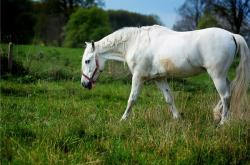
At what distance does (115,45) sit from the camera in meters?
9.08

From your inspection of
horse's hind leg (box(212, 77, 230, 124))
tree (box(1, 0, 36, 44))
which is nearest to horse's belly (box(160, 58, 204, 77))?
horse's hind leg (box(212, 77, 230, 124))

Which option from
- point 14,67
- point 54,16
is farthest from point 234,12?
point 54,16

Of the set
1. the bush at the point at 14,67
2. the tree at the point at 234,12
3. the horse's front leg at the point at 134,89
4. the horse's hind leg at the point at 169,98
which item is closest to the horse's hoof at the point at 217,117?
the horse's hind leg at the point at 169,98

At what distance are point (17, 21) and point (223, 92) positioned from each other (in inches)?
1441

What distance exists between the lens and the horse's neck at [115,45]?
8969mm

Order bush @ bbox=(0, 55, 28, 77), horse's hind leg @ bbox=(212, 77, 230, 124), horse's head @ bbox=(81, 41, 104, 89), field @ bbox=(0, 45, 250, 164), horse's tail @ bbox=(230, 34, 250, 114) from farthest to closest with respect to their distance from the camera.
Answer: bush @ bbox=(0, 55, 28, 77), horse's head @ bbox=(81, 41, 104, 89), horse's tail @ bbox=(230, 34, 250, 114), horse's hind leg @ bbox=(212, 77, 230, 124), field @ bbox=(0, 45, 250, 164)

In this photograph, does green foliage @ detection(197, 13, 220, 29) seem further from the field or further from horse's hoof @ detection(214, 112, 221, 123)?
horse's hoof @ detection(214, 112, 221, 123)

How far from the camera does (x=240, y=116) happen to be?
7.69 meters

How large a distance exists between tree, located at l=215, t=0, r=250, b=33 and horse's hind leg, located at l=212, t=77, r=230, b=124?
20867 millimetres

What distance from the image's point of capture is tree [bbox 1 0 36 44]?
40.9 m

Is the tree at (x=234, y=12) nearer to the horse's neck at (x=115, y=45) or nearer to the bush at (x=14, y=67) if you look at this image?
the bush at (x=14, y=67)

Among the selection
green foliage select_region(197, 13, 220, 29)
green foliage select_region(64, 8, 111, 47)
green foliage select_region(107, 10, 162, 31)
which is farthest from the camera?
Result: green foliage select_region(107, 10, 162, 31)

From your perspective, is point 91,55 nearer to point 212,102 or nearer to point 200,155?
point 212,102

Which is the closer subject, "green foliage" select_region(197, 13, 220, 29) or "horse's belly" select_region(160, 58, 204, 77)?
"horse's belly" select_region(160, 58, 204, 77)
